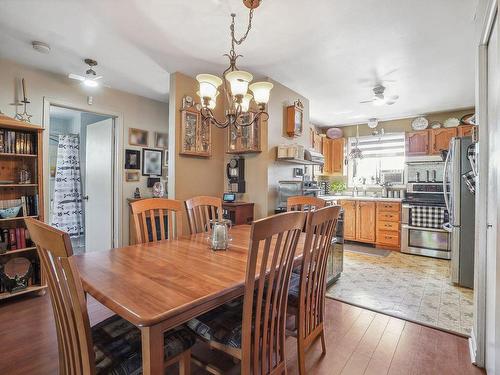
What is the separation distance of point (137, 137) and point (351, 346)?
3.80m

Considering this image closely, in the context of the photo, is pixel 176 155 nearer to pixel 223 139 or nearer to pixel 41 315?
pixel 223 139

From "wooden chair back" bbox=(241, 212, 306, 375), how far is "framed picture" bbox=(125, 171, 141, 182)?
11.0 ft

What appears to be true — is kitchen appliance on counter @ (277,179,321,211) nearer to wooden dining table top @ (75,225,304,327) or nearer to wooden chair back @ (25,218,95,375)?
wooden dining table top @ (75,225,304,327)

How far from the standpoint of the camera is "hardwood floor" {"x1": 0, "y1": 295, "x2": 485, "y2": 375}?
1.70 meters

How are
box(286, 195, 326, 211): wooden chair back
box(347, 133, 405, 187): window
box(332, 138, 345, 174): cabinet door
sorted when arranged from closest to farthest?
box(286, 195, 326, 211): wooden chair back → box(347, 133, 405, 187): window → box(332, 138, 345, 174): cabinet door

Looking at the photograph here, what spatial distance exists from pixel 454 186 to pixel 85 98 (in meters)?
4.62

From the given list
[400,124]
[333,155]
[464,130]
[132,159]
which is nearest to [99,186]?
[132,159]

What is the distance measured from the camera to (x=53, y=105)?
3.33 metres

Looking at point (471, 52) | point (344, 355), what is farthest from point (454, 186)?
point (344, 355)

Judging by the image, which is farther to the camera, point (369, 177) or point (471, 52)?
point (369, 177)

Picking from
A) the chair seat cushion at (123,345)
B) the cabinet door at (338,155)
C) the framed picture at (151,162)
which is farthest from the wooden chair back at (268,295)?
the cabinet door at (338,155)

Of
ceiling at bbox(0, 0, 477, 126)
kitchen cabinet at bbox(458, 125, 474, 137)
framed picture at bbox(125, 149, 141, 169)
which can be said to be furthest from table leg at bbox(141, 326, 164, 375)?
kitchen cabinet at bbox(458, 125, 474, 137)

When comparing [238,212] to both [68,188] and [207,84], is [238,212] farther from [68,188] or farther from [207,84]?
[68,188]

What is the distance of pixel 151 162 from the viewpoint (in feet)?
14.1
